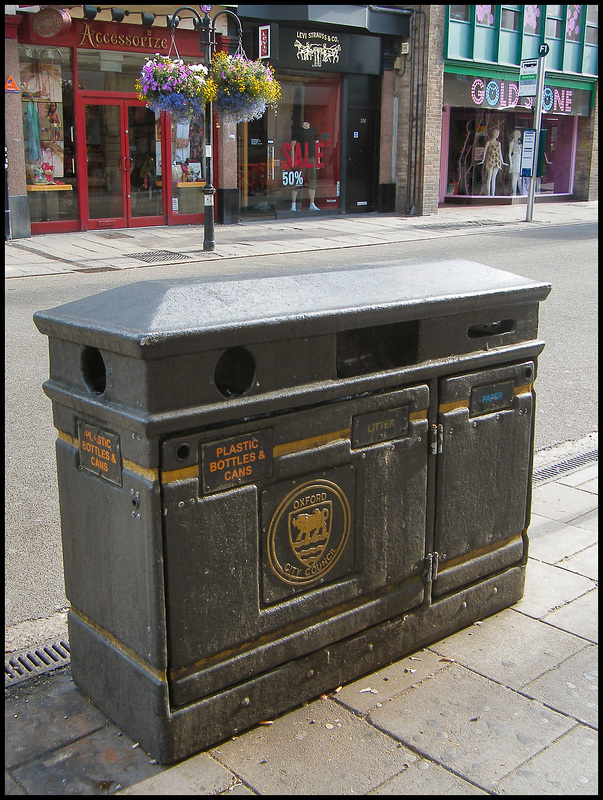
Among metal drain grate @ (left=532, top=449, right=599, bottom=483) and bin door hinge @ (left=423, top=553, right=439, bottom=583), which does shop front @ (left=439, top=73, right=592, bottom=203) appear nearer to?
metal drain grate @ (left=532, top=449, right=599, bottom=483)

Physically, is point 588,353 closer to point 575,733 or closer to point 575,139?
point 575,733

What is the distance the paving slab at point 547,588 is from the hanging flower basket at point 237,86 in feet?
37.6

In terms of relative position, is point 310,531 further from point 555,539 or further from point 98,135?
point 98,135

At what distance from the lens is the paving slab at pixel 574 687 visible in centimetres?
289

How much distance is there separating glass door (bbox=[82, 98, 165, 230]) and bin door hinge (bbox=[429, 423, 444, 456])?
1563 centimetres

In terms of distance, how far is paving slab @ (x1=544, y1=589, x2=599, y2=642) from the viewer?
133 inches

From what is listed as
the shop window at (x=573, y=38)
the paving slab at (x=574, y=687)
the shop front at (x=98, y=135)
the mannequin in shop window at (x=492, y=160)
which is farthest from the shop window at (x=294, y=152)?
the paving slab at (x=574, y=687)

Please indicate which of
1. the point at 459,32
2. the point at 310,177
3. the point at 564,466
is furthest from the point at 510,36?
the point at 564,466

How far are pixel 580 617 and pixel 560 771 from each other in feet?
3.32

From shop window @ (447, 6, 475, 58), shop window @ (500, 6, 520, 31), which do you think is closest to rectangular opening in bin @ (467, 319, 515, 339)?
shop window @ (447, 6, 475, 58)

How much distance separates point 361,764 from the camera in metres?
2.59

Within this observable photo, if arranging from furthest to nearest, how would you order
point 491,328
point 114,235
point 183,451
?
point 114,235 → point 491,328 → point 183,451

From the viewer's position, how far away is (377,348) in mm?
3176

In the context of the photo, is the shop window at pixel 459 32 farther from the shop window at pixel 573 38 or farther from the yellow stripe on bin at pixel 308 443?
the yellow stripe on bin at pixel 308 443
